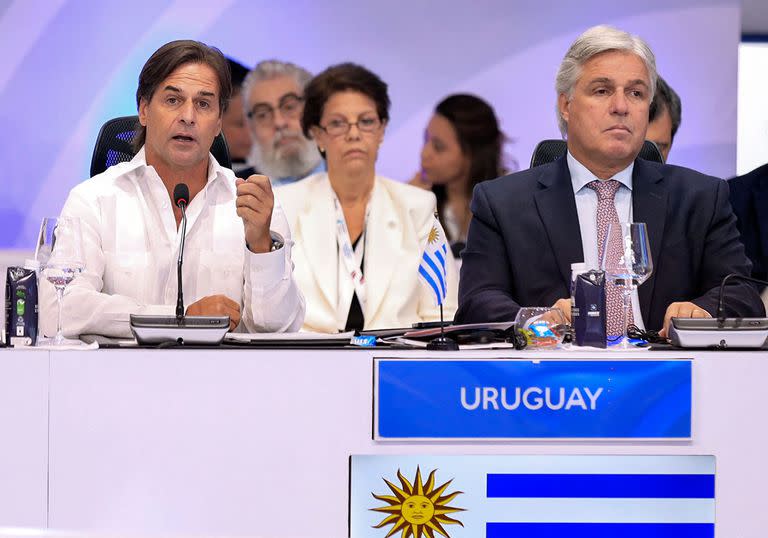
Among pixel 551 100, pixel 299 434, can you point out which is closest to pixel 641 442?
pixel 299 434

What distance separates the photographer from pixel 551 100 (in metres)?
5.32

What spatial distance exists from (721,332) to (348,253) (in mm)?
2623

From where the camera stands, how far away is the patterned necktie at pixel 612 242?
2.22 meters

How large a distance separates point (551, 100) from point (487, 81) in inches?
13.5

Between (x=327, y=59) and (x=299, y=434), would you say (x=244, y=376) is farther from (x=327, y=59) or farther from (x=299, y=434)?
(x=327, y=59)

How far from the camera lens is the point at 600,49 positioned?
2.85m

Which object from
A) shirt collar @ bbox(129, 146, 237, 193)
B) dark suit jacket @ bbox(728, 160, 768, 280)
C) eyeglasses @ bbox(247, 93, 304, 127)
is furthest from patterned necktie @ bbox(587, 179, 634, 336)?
eyeglasses @ bbox(247, 93, 304, 127)

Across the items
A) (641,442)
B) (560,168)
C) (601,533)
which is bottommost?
(601,533)

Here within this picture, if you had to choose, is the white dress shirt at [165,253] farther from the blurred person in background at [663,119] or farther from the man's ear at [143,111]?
the blurred person in background at [663,119]

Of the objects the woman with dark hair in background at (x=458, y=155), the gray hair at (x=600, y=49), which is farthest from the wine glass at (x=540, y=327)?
the woman with dark hair in background at (x=458, y=155)

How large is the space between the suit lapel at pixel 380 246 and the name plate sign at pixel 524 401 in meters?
2.37

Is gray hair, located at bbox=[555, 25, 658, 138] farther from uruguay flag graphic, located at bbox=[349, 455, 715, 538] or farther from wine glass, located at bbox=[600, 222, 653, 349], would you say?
uruguay flag graphic, located at bbox=[349, 455, 715, 538]

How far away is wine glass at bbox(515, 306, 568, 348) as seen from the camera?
2.08 metres

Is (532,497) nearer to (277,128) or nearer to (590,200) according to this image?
(590,200)
